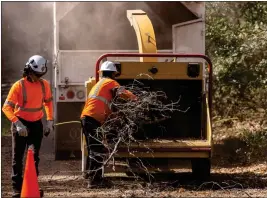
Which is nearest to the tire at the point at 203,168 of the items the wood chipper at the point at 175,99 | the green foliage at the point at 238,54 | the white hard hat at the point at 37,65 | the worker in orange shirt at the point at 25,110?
the wood chipper at the point at 175,99

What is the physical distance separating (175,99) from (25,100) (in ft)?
8.33

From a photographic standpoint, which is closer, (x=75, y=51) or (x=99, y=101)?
(x=99, y=101)

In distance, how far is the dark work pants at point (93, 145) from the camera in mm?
7875

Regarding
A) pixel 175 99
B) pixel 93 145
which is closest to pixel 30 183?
pixel 93 145

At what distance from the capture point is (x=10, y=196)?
730cm

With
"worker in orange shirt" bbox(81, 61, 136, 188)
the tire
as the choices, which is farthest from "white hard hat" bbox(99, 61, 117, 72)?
the tire

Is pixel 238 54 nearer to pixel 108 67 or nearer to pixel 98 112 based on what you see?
pixel 108 67

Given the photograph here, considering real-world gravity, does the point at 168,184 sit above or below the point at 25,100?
below

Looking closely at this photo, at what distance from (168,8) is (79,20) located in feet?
5.21

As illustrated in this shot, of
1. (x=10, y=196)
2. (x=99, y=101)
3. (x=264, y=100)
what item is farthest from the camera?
(x=264, y=100)

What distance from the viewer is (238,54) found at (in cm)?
1247

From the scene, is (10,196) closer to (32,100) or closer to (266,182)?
(32,100)

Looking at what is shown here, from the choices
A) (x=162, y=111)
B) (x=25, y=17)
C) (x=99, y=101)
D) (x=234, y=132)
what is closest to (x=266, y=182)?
(x=162, y=111)

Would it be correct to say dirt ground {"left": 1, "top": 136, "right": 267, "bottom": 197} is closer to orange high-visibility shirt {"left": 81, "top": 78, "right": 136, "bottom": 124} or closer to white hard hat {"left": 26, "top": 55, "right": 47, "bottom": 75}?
orange high-visibility shirt {"left": 81, "top": 78, "right": 136, "bottom": 124}
